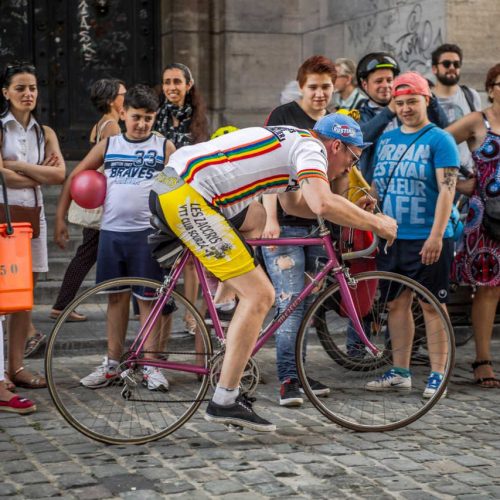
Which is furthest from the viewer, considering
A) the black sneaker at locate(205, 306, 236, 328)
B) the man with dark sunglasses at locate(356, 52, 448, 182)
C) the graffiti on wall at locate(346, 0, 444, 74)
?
the graffiti on wall at locate(346, 0, 444, 74)

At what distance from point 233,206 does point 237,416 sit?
102 cm

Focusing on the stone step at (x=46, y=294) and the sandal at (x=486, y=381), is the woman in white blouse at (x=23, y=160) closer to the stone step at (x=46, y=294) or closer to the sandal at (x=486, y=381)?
the stone step at (x=46, y=294)

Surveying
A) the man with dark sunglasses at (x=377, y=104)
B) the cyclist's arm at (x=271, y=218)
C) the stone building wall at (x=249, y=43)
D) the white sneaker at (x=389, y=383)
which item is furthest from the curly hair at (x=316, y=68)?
the stone building wall at (x=249, y=43)

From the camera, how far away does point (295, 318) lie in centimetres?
688

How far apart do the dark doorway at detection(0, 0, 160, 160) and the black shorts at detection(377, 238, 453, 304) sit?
6195 mm

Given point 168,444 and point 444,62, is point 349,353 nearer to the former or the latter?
point 168,444

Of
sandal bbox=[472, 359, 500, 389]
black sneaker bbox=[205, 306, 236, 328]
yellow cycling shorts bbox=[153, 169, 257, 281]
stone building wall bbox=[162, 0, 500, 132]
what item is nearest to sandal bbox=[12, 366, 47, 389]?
black sneaker bbox=[205, 306, 236, 328]

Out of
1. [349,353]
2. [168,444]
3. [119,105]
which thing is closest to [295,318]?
[349,353]

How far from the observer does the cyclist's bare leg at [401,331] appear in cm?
674

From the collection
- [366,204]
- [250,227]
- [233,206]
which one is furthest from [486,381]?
[233,206]

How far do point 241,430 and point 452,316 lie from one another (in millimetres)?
2801

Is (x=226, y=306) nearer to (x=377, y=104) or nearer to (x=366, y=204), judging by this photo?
(x=366, y=204)

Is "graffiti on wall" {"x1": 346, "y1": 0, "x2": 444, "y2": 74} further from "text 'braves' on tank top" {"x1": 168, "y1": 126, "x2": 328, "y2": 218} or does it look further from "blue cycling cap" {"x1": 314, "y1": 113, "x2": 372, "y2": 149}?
"text 'braves' on tank top" {"x1": 168, "y1": 126, "x2": 328, "y2": 218}

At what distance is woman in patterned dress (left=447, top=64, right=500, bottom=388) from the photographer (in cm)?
747
